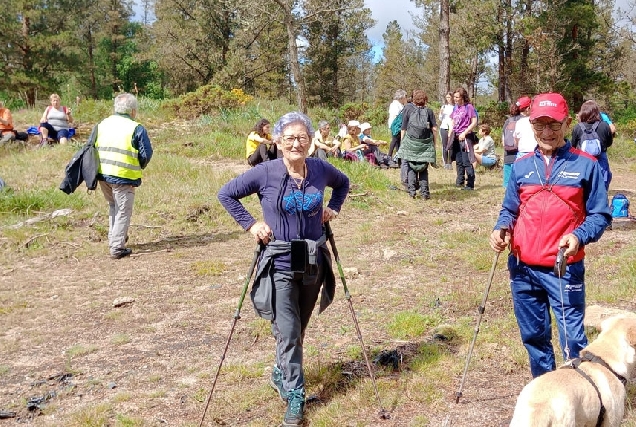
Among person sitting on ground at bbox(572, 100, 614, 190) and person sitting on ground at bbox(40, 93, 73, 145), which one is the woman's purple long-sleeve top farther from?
person sitting on ground at bbox(40, 93, 73, 145)

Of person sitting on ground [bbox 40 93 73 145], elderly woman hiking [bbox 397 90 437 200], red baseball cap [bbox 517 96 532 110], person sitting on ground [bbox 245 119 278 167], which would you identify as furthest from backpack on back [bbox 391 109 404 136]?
person sitting on ground [bbox 40 93 73 145]

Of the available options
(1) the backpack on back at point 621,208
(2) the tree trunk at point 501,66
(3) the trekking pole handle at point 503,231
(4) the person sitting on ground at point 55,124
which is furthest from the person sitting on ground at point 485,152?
(2) the tree trunk at point 501,66

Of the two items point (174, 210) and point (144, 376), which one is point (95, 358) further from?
point (174, 210)

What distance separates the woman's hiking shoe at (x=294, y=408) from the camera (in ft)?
11.1

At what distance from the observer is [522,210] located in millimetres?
3090

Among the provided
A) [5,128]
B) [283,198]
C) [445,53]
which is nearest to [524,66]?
[445,53]

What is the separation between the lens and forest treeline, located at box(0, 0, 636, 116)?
2228cm

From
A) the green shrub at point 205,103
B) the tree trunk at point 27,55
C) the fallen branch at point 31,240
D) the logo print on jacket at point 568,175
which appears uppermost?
the tree trunk at point 27,55

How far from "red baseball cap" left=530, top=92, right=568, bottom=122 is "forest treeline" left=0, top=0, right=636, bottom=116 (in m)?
13.5

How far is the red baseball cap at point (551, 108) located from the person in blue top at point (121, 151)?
5.06m

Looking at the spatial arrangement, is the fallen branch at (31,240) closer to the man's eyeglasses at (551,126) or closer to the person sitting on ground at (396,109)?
the man's eyeglasses at (551,126)

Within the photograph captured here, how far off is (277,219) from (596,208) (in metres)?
1.74

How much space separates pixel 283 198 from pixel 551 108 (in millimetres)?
1534

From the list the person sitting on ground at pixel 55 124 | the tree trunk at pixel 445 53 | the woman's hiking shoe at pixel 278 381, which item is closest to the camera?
the woman's hiking shoe at pixel 278 381
